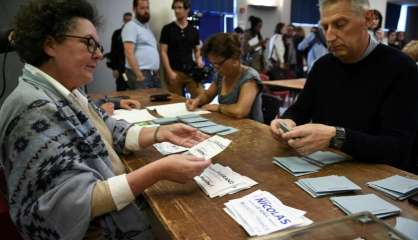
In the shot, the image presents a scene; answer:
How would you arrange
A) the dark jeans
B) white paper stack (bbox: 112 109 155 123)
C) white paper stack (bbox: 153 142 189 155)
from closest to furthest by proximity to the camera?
white paper stack (bbox: 153 142 189 155), white paper stack (bbox: 112 109 155 123), the dark jeans

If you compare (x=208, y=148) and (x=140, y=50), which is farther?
(x=140, y=50)

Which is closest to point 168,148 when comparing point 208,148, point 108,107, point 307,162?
point 208,148

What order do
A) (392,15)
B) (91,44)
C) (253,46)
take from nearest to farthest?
(91,44), (253,46), (392,15)

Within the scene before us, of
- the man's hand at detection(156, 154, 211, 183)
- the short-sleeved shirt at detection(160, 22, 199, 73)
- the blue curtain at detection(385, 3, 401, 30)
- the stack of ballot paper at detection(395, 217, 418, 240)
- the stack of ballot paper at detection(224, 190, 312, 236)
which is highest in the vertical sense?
the blue curtain at detection(385, 3, 401, 30)

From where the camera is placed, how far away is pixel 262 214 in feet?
2.82

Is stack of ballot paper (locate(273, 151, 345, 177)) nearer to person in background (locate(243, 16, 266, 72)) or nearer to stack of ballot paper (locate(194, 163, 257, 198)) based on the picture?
stack of ballot paper (locate(194, 163, 257, 198))

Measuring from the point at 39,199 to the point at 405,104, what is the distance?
50.1 inches

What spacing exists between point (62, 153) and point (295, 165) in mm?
745

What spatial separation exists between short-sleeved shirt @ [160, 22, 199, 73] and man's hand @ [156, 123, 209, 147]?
2835 millimetres

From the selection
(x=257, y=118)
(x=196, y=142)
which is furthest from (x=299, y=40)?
(x=196, y=142)

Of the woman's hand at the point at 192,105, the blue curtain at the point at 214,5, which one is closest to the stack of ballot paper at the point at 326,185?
the woman's hand at the point at 192,105

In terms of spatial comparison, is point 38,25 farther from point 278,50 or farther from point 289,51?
point 289,51

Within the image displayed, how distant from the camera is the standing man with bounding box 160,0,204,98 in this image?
4.20 meters

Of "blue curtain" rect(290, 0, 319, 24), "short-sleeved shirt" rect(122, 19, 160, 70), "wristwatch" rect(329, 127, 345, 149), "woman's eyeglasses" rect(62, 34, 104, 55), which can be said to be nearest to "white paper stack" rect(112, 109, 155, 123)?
"woman's eyeglasses" rect(62, 34, 104, 55)
